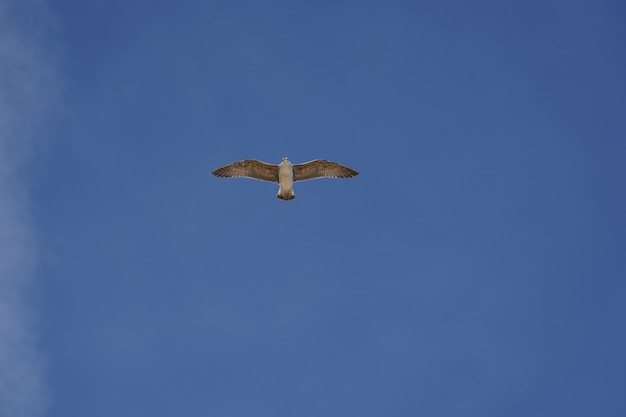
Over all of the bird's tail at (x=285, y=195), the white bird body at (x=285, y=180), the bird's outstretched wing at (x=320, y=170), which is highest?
the bird's outstretched wing at (x=320, y=170)

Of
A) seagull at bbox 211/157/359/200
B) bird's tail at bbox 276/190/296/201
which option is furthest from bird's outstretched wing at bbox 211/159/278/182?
bird's tail at bbox 276/190/296/201

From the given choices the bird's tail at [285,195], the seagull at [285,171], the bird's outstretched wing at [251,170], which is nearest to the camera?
the bird's tail at [285,195]

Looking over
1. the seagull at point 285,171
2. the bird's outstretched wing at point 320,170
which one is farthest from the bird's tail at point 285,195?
the bird's outstretched wing at point 320,170

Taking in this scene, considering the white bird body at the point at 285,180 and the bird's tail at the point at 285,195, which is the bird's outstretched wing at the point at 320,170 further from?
the bird's tail at the point at 285,195

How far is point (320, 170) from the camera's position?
36094mm

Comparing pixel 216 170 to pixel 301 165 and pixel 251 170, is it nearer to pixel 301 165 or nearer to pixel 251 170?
pixel 251 170

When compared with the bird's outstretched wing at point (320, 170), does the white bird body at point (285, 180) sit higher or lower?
lower

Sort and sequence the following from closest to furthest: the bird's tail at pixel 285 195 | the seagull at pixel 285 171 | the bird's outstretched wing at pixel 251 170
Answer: the bird's tail at pixel 285 195 → the seagull at pixel 285 171 → the bird's outstretched wing at pixel 251 170

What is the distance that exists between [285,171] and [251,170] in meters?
1.75

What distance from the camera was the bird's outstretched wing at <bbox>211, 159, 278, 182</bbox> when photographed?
35500mm

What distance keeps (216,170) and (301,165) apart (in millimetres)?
3879

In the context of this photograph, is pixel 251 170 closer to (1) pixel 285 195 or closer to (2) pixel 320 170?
(1) pixel 285 195

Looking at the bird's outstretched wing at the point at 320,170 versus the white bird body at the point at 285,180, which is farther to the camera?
the bird's outstretched wing at the point at 320,170

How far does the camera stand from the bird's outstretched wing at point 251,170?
3550 cm
